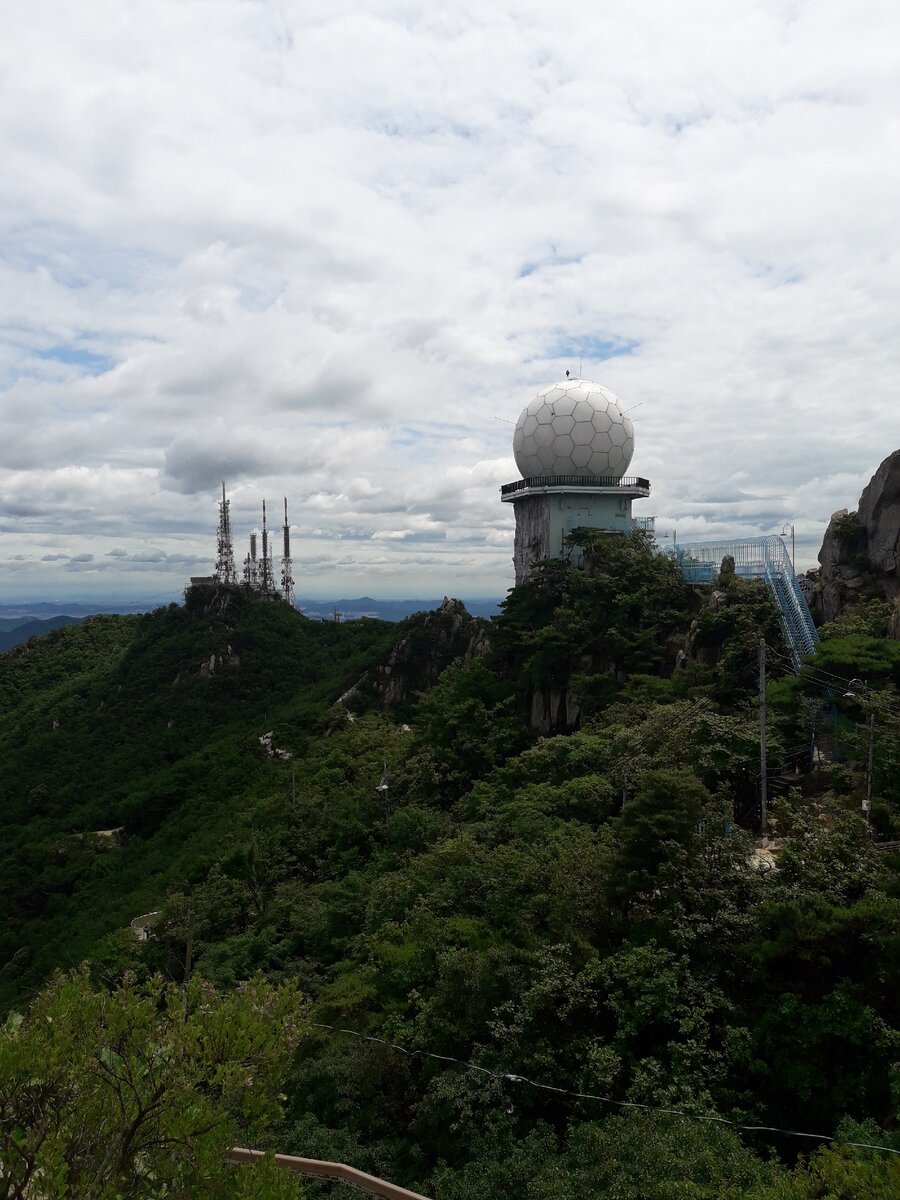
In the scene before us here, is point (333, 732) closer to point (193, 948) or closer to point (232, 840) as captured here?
point (232, 840)

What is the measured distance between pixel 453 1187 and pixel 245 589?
5587 centimetres

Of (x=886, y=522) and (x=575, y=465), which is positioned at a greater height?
(x=575, y=465)

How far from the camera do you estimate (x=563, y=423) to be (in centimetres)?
3066

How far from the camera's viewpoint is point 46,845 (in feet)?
121

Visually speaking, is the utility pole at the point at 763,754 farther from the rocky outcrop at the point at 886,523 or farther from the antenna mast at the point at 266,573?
the antenna mast at the point at 266,573

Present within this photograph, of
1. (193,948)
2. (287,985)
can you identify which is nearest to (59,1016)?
(287,985)

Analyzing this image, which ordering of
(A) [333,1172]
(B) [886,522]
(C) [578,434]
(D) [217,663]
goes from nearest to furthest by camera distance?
(A) [333,1172]
(B) [886,522]
(C) [578,434]
(D) [217,663]

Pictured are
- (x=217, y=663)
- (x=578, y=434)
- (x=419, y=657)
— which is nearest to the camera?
(x=578, y=434)

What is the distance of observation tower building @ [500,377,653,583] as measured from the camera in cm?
Answer: 3061

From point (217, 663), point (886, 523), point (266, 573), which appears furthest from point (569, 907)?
point (266, 573)

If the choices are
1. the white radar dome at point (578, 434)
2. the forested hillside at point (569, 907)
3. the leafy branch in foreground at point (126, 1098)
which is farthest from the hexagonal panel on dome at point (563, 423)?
the leafy branch in foreground at point (126, 1098)

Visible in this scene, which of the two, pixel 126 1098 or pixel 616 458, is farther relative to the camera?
pixel 616 458

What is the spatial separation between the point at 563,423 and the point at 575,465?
5.68ft

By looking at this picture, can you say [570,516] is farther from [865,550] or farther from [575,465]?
[865,550]
